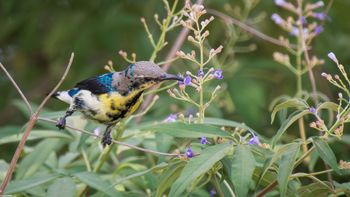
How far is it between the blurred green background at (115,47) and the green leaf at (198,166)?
101 inches

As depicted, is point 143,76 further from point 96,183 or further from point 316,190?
point 316,190

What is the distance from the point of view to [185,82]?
2605 mm

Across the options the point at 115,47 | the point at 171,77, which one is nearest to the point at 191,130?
the point at 171,77

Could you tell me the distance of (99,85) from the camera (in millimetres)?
3277

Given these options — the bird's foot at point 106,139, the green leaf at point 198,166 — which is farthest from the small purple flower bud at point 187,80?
the bird's foot at point 106,139

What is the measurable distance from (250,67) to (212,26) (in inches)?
19.6

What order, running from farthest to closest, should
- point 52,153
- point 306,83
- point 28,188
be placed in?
point 306,83
point 52,153
point 28,188

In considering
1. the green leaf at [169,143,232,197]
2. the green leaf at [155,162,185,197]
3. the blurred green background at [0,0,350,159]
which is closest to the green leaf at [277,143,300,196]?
the green leaf at [169,143,232,197]

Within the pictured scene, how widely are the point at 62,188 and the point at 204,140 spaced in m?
0.58

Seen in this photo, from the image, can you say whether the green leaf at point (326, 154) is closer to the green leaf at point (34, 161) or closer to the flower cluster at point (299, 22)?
the flower cluster at point (299, 22)

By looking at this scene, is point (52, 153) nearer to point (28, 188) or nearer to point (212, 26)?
point (28, 188)

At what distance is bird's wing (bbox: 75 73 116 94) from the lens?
10.6ft

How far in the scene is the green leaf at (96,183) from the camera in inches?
110

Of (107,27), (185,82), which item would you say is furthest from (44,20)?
(185,82)
